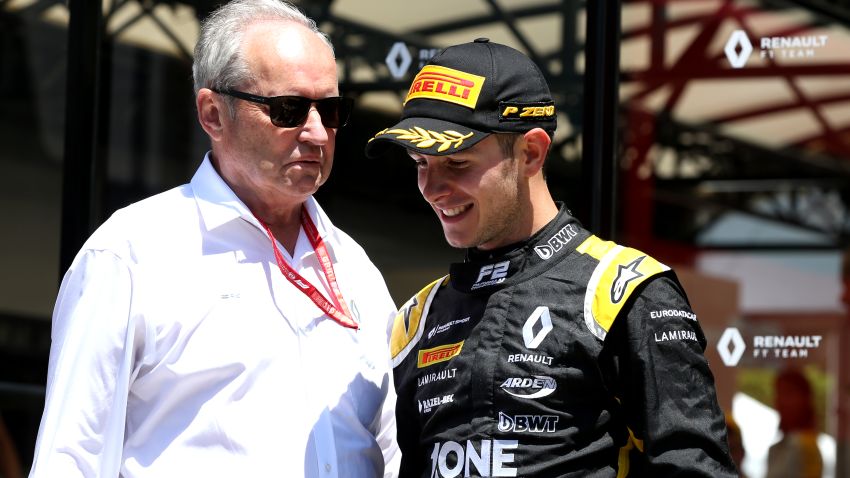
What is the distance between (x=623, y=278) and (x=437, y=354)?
1.18 feet

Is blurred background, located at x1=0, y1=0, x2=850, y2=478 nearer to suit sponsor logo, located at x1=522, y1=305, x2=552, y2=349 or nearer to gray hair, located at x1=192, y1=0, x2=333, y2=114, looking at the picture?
gray hair, located at x1=192, y1=0, x2=333, y2=114

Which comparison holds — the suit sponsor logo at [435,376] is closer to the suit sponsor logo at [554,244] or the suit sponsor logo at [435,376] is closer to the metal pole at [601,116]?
the suit sponsor logo at [554,244]

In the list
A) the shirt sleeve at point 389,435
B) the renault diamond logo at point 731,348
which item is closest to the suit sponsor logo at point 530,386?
the shirt sleeve at point 389,435

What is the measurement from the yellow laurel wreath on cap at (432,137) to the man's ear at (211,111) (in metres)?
0.48

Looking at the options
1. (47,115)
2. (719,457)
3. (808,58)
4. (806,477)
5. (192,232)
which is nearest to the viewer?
(719,457)

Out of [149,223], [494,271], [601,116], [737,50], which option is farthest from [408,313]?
[737,50]

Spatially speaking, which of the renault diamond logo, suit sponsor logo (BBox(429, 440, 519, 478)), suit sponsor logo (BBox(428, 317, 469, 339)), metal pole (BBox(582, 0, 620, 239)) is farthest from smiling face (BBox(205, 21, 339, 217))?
the renault diamond logo

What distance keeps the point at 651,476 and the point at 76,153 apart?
222cm

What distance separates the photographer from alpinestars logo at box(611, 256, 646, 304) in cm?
175

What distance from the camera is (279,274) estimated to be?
216cm

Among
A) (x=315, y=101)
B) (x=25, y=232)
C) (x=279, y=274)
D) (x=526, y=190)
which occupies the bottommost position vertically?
(x=25, y=232)

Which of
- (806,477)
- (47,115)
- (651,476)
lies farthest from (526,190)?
(47,115)

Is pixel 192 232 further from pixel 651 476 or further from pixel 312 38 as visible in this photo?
pixel 651 476

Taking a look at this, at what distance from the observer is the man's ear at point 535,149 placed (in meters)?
1.88
